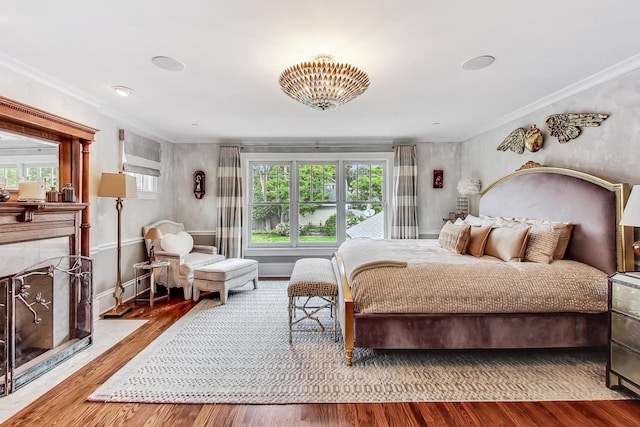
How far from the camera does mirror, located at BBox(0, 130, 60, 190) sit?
2.43m

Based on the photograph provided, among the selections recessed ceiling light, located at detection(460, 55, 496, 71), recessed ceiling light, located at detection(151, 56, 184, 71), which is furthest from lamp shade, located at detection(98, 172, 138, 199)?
recessed ceiling light, located at detection(460, 55, 496, 71)

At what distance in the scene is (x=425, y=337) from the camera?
7.84ft

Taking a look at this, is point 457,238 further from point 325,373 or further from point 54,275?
point 54,275

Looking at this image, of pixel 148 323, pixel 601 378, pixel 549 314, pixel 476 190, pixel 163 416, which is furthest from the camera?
pixel 476 190

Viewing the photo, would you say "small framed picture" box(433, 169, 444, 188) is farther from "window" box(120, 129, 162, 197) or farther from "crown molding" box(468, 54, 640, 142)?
"window" box(120, 129, 162, 197)

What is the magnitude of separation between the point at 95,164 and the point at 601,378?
499 centimetres

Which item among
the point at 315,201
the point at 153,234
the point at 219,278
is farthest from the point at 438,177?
the point at 153,234

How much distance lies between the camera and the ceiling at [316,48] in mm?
1829

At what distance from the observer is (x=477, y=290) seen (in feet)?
7.80

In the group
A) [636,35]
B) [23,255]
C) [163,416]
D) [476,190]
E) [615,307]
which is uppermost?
[636,35]

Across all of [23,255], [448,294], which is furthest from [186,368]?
[448,294]

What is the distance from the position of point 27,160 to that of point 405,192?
4.63 metres

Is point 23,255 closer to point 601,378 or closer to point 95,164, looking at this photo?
point 95,164

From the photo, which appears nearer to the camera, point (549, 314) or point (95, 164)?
point (549, 314)
